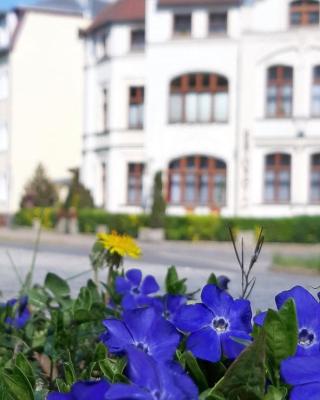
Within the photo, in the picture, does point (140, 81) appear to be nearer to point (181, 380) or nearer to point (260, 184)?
point (260, 184)

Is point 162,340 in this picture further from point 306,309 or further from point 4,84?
point 4,84

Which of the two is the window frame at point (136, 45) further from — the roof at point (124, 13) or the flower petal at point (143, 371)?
the flower petal at point (143, 371)

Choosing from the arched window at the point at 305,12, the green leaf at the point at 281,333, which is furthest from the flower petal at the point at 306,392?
the arched window at the point at 305,12

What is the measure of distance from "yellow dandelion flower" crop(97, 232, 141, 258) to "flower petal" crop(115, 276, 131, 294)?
7 centimetres

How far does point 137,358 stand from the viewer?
0.94 meters

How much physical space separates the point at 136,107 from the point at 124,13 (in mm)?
3749

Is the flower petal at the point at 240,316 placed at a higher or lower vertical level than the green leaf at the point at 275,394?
higher

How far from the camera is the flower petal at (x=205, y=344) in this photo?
51.0 inches

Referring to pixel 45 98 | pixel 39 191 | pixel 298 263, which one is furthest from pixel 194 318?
pixel 45 98

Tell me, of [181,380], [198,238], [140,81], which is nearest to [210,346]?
[181,380]

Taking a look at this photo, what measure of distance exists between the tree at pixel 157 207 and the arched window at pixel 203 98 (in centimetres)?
292

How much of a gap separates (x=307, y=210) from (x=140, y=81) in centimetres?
845

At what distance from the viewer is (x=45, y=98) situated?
4309 cm

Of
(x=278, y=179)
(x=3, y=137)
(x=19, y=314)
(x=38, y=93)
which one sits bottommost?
(x=19, y=314)
